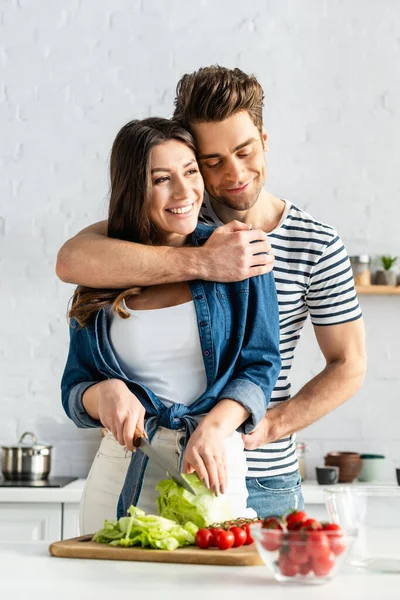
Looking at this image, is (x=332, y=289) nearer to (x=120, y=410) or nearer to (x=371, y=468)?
(x=120, y=410)

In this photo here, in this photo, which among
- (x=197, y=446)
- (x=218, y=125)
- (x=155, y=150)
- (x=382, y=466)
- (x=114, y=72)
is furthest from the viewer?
(x=114, y=72)

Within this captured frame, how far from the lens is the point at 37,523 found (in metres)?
3.17

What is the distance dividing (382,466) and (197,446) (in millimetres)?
2232

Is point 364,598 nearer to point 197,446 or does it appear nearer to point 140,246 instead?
point 197,446

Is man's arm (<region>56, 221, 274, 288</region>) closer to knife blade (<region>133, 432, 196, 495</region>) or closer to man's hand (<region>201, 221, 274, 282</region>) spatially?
man's hand (<region>201, 221, 274, 282</region>)

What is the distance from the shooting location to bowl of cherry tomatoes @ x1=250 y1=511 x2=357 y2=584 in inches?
41.3

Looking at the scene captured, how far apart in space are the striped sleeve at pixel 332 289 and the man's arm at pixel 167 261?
11.7 inches

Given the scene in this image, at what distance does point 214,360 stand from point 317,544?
23.5 inches

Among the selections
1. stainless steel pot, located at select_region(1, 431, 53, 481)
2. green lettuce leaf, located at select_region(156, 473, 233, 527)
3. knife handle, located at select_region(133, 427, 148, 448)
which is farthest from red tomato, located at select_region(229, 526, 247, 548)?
Answer: stainless steel pot, located at select_region(1, 431, 53, 481)

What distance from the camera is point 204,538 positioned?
49.3 inches

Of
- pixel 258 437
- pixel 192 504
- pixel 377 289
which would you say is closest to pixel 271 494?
pixel 258 437

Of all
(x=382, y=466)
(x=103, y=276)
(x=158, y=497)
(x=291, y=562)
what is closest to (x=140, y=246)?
(x=103, y=276)

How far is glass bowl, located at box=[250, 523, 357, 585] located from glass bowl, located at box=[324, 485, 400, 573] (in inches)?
2.8

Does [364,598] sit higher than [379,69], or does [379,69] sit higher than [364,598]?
[379,69]
